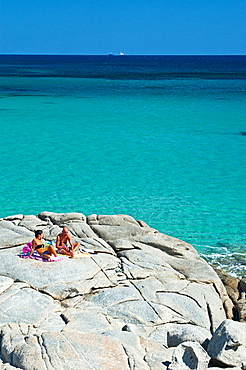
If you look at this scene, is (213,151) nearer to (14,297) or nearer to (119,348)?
(14,297)

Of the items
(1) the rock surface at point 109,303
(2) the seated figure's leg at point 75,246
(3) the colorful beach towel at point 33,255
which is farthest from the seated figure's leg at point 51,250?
(2) the seated figure's leg at point 75,246

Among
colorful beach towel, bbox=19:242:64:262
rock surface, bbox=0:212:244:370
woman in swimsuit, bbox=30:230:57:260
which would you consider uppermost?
woman in swimsuit, bbox=30:230:57:260

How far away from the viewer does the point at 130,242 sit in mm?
15711

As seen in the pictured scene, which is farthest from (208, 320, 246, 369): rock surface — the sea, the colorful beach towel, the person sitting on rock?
the sea

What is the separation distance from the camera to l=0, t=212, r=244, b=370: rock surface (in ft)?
28.4

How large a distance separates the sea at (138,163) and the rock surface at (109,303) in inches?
115

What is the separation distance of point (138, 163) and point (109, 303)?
1774 cm

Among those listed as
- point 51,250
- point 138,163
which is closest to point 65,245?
point 51,250

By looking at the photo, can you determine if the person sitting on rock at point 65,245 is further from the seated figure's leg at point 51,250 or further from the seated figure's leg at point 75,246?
the seated figure's leg at point 51,250

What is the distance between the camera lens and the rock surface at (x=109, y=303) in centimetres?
865

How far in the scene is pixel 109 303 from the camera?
12.4 metres

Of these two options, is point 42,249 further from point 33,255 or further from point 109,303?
point 109,303

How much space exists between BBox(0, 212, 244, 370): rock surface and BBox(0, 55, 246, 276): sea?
9.56ft

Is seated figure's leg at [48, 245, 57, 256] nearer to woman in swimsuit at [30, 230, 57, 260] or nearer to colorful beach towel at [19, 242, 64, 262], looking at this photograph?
woman in swimsuit at [30, 230, 57, 260]
